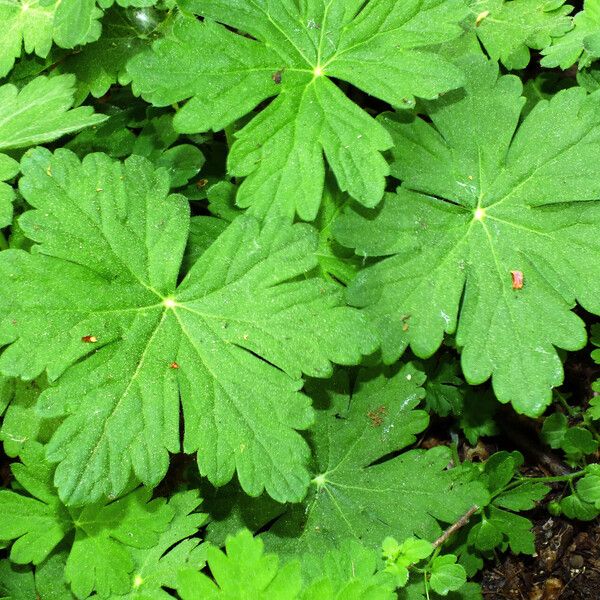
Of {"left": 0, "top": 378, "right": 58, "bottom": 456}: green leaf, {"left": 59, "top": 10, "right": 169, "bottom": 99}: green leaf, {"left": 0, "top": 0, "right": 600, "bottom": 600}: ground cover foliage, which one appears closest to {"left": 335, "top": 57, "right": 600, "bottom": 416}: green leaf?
{"left": 0, "top": 0, "right": 600, "bottom": 600}: ground cover foliage

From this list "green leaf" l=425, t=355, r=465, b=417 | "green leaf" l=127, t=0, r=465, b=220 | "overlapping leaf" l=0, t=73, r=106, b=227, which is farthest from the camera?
"green leaf" l=425, t=355, r=465, b=417

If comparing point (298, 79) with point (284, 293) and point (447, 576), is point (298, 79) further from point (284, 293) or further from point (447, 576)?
point (447, 576)

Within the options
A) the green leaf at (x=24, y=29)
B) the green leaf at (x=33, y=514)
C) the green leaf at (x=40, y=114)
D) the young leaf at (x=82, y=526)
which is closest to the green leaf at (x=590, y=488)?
the young leaf at (x=82, y=526)

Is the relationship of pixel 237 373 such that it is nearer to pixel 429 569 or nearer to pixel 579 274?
pixel 429 569

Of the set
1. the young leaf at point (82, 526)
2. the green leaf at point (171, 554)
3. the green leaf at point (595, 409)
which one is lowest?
the green leaf at point (595, 409)

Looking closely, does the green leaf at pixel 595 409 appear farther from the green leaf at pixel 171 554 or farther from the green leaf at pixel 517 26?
the green leaf at pixel 171 554

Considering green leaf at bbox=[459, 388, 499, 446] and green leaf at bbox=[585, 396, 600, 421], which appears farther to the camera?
green leaf at bbox=[459, 388, 499, 446]

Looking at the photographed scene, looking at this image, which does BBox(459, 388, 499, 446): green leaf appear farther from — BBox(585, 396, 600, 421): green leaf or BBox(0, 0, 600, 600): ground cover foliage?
BBox(585, 396, 600, 421): green leaf

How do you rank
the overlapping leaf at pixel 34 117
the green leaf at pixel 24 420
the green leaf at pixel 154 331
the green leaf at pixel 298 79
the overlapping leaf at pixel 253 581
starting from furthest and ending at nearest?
the green leaf at pixel 24 420
the overlapping leaf at pixel 34 117
the green leaf at pixel 298 79
the green leaf at pixel 154 331
the overlapping leaf at pixel 253 581
